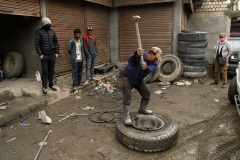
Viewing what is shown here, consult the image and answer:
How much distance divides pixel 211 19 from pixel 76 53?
7.81 metres

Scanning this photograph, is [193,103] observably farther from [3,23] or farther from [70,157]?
[3,23]

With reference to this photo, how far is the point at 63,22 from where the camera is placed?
23.4ft

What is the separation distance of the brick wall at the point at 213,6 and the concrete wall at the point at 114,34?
183 inches

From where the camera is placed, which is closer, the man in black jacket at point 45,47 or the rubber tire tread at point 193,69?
the man in black jacket at point 45,47

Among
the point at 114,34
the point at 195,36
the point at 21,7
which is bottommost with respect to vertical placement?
the point at 195,36

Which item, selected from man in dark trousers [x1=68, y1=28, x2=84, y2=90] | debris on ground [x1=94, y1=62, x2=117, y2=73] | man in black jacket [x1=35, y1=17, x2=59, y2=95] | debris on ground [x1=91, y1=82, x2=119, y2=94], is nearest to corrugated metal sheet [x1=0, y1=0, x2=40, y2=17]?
man in black jacket [x1=35, y1=17, x2=59, y2=95]

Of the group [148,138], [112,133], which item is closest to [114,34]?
[112,133]

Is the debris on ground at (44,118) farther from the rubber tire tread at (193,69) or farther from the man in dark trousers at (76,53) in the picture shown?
the rubber tire tread at (193,69)

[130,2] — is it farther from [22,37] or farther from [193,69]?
[22,37]

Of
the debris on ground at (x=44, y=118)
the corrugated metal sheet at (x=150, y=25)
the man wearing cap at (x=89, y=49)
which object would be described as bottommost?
the debris on ground at (x=44, y=118)

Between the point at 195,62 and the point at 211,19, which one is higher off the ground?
the point at 211,19

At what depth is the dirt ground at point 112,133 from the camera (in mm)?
3471

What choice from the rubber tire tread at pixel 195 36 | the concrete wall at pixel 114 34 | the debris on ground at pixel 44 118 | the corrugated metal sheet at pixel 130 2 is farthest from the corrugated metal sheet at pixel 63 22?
the rubber tire tread at pixel 195 36

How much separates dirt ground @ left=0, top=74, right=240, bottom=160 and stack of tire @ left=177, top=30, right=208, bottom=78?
80.4 inches
